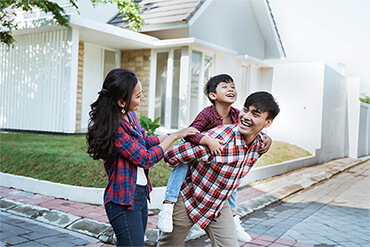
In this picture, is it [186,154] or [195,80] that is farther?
[195,80]

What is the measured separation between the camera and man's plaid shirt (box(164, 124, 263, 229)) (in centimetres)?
266

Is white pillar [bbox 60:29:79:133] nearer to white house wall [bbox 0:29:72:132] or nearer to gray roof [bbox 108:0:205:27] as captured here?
white house wall [bbox 0:29:72:132]

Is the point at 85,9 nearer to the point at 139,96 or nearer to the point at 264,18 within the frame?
the point at 264,18

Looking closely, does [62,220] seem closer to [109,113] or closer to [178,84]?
[109,113]

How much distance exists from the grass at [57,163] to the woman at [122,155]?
12.5ft

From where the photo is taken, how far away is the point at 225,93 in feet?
11.6

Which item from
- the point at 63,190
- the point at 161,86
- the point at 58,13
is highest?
the point at 58,13

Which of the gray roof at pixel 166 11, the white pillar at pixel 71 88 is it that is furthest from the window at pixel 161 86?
the white pillar at pixel 71 88

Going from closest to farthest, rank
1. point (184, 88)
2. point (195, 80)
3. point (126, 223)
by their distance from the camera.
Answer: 1. point (126, 223)
2. point (184, 88)
3. point (195, 80)

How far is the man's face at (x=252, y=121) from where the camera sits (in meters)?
2.66

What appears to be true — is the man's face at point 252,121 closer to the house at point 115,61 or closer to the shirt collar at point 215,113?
the shirt collar at point 215,113

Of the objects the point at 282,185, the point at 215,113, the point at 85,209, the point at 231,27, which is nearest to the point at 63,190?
the point at 85,209

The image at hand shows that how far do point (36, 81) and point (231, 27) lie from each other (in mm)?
7868

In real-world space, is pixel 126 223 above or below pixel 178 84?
below
